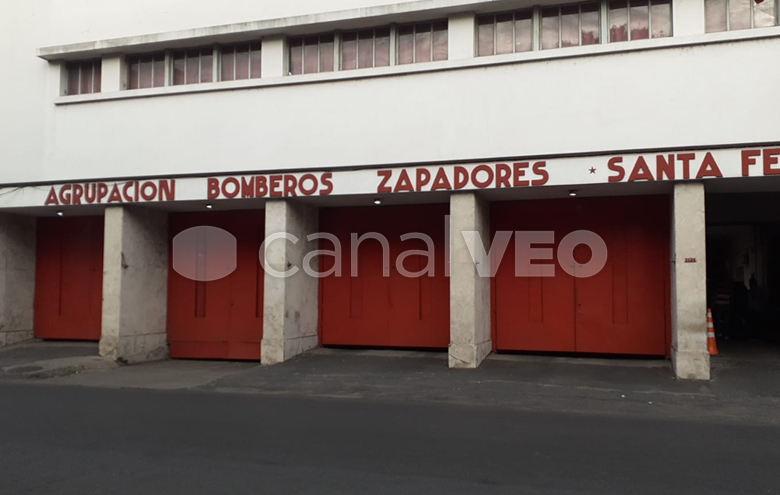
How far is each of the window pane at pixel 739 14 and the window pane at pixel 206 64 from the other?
10553mm

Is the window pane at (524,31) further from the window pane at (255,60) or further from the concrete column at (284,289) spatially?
the concrete column at (284,289)

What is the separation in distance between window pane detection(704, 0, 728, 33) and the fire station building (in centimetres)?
3

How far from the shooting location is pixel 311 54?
1376cm

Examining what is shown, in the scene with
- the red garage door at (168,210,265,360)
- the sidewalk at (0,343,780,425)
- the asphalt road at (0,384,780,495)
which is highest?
the red garage door at (168,210,265,360)

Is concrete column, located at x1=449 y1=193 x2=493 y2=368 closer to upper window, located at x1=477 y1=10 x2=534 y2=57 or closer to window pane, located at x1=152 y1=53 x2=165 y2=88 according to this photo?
upper window, located at x1=477 y1=10 x2=534 y2=57

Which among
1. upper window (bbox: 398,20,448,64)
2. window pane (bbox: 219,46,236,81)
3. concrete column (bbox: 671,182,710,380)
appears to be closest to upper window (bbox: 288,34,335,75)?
window pane (bbox: 219,46,236,81)

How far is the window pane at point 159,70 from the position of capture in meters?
14.7

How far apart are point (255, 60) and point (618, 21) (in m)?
7.59

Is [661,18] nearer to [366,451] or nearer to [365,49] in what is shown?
[365,49]

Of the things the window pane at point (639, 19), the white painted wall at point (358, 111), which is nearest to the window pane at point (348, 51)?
the white painted wall at point (358, 111)

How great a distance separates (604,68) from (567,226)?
3394mm

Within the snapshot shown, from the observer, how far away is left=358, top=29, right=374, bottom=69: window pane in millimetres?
13391

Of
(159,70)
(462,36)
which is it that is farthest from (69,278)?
(462,36)

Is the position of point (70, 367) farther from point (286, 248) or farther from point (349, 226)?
point (349, 226)
